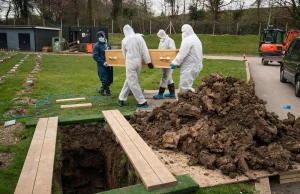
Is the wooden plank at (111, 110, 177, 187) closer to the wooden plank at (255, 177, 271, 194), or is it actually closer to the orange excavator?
A: the wooden plank at (255, 177, 271, 194)

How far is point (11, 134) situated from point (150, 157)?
2.88 m

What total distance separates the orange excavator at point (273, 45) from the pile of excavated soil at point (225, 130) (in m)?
14.2

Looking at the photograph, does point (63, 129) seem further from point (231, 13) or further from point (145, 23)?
point (231, 13)

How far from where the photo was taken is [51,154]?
4090 millimetres

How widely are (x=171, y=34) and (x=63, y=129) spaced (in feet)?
98.8

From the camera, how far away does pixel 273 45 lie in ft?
61.2

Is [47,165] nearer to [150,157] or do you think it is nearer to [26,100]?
[150,157]

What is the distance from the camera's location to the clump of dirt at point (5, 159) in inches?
159

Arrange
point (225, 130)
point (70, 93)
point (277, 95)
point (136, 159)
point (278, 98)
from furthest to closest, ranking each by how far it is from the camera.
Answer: point (277, 95), point (278, 98), point (70, 93), point (225, 130), point (136, 159)

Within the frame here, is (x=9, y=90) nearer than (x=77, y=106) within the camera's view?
No

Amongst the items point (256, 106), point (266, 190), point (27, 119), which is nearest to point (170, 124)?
point (256, 106)

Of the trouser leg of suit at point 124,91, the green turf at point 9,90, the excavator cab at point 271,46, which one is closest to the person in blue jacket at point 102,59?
the trouser leg of suit at point 124,91

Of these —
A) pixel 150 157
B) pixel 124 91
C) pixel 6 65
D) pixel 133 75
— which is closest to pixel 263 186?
pixel 150 157

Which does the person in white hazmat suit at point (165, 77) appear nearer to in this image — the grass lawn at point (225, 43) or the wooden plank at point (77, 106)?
the wooden plank at point (77, 106)
